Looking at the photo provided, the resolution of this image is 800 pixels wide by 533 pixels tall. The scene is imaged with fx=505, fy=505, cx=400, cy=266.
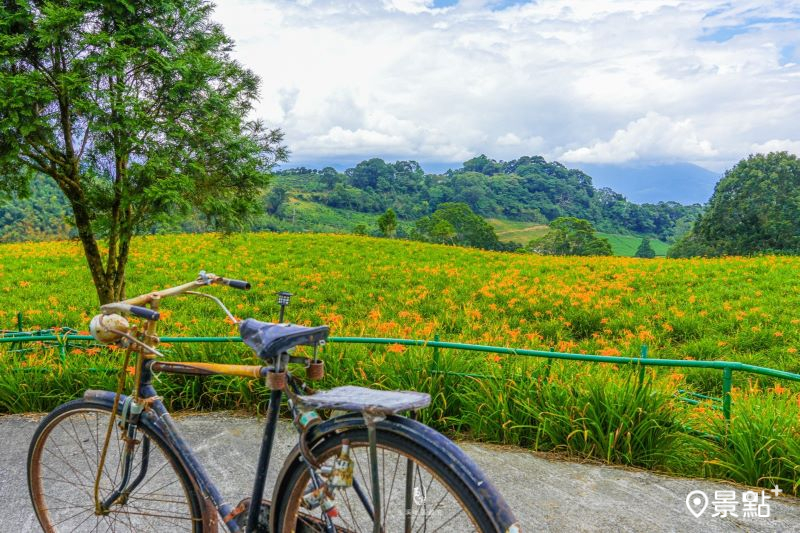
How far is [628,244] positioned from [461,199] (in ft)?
130

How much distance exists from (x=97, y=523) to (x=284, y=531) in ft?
4.59

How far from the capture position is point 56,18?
6602 millimetres

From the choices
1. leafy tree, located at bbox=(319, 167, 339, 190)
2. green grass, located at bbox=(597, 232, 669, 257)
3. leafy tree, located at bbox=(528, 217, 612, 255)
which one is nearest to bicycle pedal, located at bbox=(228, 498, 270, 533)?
leafy tree, located at bbox=(528, 217, 612, 255)

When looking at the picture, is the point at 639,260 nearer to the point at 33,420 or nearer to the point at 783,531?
the point at 783,531

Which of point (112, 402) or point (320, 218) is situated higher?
point (320, 218)

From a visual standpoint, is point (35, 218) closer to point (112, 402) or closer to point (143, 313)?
point (112, 402)

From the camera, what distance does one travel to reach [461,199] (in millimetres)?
121812

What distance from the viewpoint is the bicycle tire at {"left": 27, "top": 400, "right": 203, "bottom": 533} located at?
90.5 inches

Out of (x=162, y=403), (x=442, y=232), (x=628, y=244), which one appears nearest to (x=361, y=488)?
(x=162, y=403)

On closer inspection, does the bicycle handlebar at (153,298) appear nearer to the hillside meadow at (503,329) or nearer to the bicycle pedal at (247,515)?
the bicycle pedal at (247,515)

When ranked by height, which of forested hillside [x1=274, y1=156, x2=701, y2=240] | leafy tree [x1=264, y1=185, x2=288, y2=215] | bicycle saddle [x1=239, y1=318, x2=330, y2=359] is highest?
forested hillside [x1=274, y1=156, x2=701, y2=240]

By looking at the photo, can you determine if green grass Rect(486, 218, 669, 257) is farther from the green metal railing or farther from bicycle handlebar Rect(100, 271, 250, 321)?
bicycle handlebar Rect(100, 271, 250, 321)

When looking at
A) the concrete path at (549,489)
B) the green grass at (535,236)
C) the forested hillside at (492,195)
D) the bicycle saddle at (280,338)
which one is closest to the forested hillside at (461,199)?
the forested hillside at (492,195)

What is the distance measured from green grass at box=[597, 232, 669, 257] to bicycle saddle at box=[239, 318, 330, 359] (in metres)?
93.4
